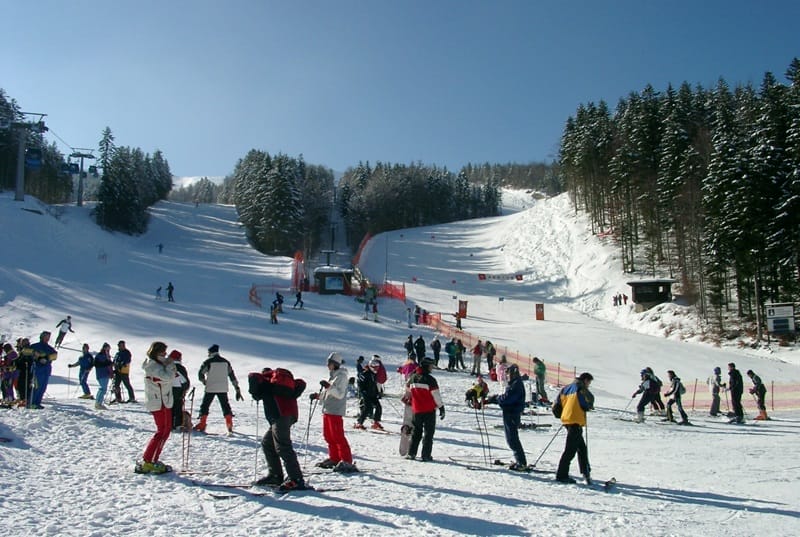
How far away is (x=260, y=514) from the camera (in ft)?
Answer: 19.2

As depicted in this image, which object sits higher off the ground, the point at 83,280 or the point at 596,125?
the point at 596,125

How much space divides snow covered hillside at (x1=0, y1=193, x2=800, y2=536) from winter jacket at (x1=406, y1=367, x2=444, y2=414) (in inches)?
33.2

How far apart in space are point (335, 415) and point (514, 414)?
2653 millimetres

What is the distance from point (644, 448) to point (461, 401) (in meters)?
6.87

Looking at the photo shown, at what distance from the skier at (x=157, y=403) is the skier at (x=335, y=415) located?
1909 mm

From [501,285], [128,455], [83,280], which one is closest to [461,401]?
[128,455]

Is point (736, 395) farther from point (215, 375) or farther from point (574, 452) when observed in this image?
point (215, 375)

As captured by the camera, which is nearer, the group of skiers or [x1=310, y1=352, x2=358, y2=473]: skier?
[x1=310, y1=352, x2=358, y2=473]: skier

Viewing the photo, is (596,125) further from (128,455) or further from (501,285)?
(128,455)

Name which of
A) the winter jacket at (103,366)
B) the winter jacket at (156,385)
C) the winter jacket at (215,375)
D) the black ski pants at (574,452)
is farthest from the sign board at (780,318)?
the winter jacket at (156,385)

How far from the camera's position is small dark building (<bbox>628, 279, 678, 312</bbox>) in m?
40.9

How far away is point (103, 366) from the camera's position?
42.5 ft

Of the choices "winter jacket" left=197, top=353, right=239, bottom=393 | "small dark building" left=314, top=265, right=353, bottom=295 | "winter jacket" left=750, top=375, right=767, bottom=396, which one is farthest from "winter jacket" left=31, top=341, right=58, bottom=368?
"small dark building" left=314, top=265, right=353, bottom=295

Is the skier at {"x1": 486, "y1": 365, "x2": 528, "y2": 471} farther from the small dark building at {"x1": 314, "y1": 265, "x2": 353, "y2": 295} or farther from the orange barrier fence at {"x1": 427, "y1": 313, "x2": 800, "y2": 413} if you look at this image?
the small dark building at {"x1": 314, "y1": 265, "x2": 353, "y2": 295}
